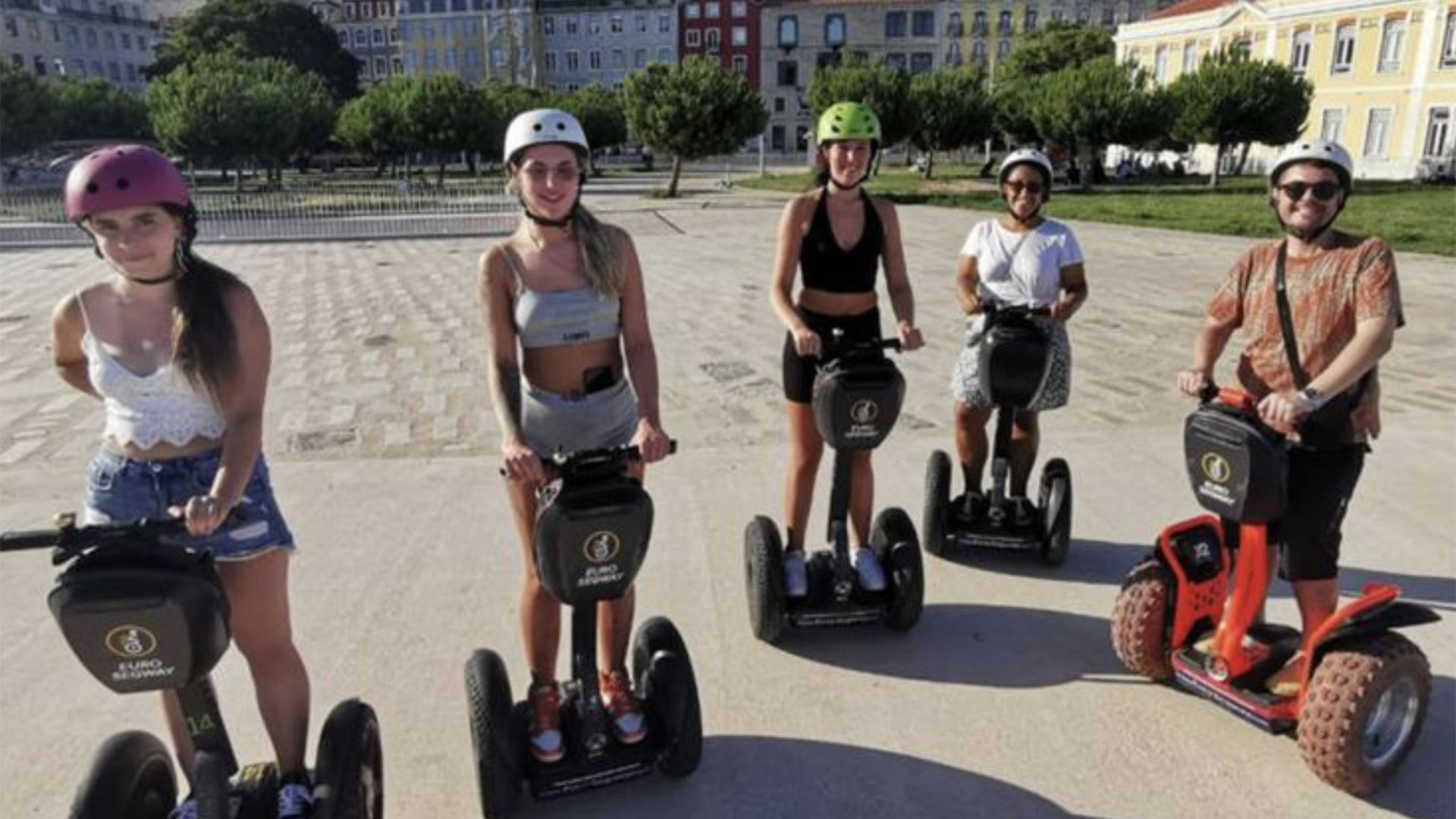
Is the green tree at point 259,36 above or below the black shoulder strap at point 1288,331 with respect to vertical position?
above

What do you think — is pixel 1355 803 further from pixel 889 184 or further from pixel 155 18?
pixel 155 18

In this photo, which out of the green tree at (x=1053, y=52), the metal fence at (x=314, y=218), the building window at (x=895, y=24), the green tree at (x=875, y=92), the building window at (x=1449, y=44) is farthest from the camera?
the building window at (x=895, y=24)

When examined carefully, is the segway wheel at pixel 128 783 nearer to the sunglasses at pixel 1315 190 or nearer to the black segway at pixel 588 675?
the black segway at pixel 588 675

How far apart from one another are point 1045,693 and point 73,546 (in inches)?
120

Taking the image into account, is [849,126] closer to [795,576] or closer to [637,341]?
[637,341]

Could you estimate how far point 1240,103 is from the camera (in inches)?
1335

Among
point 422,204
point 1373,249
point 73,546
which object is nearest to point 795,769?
point 73,546

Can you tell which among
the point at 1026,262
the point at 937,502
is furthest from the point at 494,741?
the point at 1026,262

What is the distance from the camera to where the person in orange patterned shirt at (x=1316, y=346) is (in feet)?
9.25

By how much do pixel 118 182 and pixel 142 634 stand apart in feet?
3.22

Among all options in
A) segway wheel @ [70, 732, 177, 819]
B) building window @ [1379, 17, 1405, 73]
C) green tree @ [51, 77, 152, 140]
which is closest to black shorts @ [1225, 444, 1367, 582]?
segway wheel @ [70, 732, 177, 819]

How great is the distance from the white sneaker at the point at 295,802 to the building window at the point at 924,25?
83865 mm

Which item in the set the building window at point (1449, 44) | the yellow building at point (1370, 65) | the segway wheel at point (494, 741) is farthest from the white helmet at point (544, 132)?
A: the building window at point (1449, 44)

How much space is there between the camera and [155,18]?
95.5 meters
